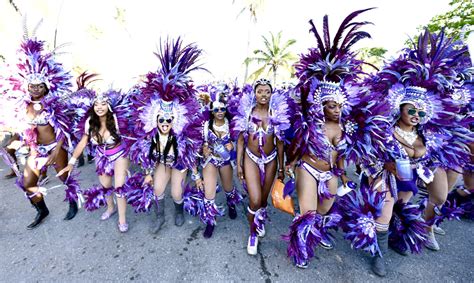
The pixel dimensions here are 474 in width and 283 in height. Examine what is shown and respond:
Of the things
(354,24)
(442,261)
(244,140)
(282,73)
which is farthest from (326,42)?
(282,73)

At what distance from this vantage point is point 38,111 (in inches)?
138

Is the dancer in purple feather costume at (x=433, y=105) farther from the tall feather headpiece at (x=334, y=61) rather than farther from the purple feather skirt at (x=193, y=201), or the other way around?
the purple feather skirt at (x=193, y=201)

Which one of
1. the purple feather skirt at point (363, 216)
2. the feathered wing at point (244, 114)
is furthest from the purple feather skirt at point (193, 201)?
the purple feather skirt at point (363, 216)

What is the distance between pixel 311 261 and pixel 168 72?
10.5 ft

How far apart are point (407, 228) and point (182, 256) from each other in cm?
300

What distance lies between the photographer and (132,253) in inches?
117

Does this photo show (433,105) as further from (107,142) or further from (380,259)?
(107,142)

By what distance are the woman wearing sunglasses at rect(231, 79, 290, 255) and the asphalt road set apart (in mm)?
382

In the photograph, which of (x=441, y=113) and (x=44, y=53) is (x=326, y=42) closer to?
(x=441, y=113)

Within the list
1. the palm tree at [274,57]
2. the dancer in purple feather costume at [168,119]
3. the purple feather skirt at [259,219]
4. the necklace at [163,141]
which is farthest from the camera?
the palm tree at [274,57]

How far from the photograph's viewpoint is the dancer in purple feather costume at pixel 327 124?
2553 millimetres

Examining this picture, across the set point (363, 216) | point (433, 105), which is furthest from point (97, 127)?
point (433, 105)

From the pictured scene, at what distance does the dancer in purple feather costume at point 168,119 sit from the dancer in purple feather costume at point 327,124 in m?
1.51

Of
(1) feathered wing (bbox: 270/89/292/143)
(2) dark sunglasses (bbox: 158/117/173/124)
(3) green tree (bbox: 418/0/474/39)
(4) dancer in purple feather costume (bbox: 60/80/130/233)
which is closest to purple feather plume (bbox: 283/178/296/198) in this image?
(1) feathered wing (bbox: 270/89/292/143)
